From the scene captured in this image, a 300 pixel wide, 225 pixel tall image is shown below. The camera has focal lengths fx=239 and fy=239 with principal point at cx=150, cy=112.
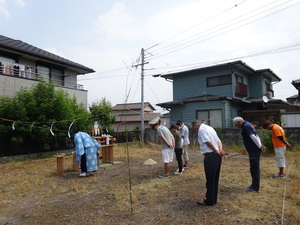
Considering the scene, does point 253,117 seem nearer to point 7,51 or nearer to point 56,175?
point 56,175

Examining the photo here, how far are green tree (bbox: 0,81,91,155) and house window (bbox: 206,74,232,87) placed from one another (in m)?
9.94

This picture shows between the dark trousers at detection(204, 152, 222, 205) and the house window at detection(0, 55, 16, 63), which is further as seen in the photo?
the house window at detection(0, 55, 16, 63)

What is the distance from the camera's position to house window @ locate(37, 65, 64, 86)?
13.9 m

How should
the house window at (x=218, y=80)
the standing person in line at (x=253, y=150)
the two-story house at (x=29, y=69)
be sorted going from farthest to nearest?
the house window at (x=218, y=80)
the two-story house at (x=29, y=69)
the standing person in line at (x=253, y=150)

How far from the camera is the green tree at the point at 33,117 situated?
9.57 metres

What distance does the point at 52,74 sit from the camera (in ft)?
48.1

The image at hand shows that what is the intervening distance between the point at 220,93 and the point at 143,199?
13.3 metres

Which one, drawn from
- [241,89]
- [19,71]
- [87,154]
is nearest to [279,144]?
[87,154]

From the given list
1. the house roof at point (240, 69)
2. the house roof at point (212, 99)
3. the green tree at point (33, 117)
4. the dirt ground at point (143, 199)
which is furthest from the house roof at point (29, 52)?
the dirt ground at point (143, 199)

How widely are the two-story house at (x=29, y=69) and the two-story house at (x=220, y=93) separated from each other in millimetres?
6495

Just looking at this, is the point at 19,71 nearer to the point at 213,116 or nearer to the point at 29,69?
the point at 29,69

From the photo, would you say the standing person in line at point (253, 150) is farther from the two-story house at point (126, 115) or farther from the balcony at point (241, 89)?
the balcony at point (241, 89)

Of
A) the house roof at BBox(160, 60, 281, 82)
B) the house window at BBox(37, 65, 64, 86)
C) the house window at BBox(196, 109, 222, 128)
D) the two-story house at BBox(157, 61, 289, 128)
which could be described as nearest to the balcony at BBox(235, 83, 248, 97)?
the two-story house at BBox(157, 61, 289, 128)

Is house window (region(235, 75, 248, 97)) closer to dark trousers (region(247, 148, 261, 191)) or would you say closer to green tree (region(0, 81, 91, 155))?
green tree (region(0, 81, 91, 155))
